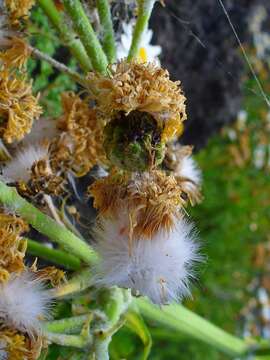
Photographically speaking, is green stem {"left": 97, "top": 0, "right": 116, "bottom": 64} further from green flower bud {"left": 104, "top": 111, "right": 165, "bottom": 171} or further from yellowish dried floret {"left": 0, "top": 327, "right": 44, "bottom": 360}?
yellowish dried floret {"left": 0, "top": 327, "right": 44, "bottom": 360}

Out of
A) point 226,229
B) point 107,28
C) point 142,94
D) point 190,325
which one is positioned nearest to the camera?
point 142,94

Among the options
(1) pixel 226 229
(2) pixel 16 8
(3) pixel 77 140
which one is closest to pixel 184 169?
(3) pixel 77 140

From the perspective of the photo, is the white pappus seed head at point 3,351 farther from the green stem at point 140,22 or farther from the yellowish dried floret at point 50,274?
the green stem at point 140,22

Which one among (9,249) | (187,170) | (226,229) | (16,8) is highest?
(16,8)

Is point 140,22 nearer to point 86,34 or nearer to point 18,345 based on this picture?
point 86,34

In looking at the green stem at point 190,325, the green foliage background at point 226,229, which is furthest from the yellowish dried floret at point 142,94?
the green foliage background at point 226,229

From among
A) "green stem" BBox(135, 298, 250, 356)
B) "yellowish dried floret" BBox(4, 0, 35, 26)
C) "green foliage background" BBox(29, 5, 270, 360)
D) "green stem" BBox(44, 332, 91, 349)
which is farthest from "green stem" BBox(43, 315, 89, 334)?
"green foliage background" BBox(29, 5, 270, 360)
